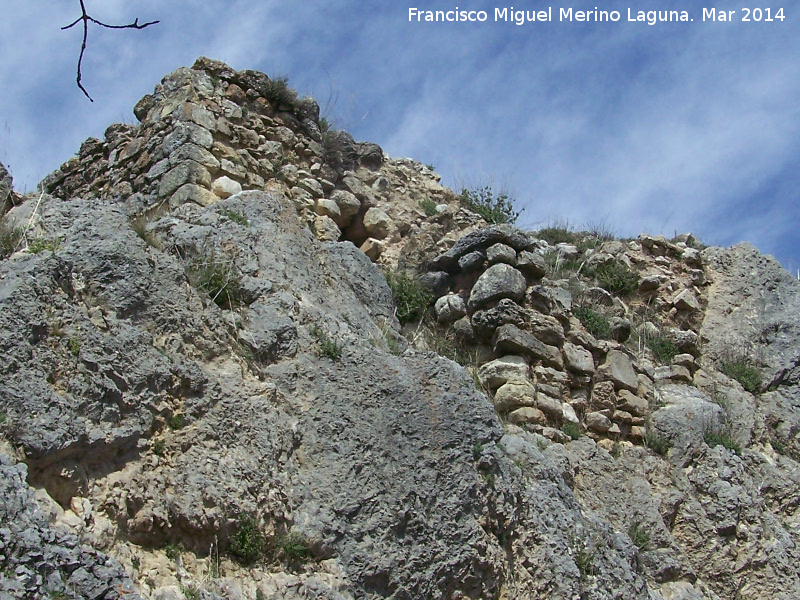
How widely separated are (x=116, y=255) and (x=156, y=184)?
237cm

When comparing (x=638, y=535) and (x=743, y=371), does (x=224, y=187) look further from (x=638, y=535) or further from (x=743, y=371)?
(x=743, y=371)

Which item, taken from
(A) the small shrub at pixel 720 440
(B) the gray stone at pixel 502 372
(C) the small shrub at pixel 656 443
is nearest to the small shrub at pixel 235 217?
(B) the gray stone at pixel 502 372

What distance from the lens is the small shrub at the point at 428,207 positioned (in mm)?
9375

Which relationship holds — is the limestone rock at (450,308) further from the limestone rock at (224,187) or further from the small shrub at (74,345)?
the small shrub at (74,345)

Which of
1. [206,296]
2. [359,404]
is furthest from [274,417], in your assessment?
[206,296]

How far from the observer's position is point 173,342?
511 centimetres

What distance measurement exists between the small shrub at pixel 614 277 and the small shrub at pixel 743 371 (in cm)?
124

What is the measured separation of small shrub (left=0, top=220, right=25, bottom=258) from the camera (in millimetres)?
5125

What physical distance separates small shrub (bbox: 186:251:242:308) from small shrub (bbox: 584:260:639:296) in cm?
472

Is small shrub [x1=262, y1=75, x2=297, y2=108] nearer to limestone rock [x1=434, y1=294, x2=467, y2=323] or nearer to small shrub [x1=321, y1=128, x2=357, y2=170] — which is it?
small shrub [x1=321, y1=128, x2=357, y2=170]

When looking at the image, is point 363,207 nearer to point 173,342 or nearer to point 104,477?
point 173,342

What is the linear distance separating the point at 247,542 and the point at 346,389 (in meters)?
1.28

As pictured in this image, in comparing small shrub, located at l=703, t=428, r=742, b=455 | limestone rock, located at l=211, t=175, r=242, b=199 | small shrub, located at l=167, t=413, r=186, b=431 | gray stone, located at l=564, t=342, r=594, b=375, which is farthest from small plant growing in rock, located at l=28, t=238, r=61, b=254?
small shrub, located at l=703, t=428, r=742, b=455

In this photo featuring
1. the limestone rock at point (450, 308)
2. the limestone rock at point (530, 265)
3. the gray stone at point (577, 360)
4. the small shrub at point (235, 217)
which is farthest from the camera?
the limestone rock at point (530, 265)
